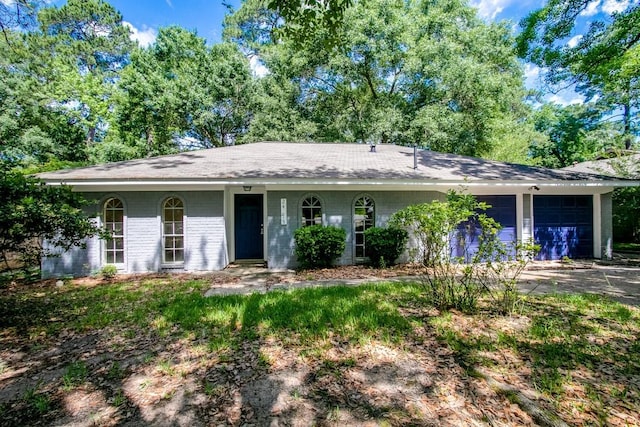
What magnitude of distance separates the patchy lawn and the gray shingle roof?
13.1 feet

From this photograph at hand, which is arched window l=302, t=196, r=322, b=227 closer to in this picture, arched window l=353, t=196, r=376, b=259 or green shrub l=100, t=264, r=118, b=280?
arched window l=353, t=196, r=376, b=259

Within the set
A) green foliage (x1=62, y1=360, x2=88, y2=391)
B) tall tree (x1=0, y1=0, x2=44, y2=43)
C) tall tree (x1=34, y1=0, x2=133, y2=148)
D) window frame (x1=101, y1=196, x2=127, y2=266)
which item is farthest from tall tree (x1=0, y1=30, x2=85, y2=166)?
green foliage (x1=62, y1=360, x2=88, y2=391)

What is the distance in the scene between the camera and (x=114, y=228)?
28.1ft

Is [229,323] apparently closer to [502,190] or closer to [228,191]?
[228,191]

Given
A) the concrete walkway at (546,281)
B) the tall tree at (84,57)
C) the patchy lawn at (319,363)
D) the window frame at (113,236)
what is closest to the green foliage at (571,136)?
the concrete walkway at (546,281)

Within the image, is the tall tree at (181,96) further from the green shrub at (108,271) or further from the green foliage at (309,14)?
the green foliage at (309,14)

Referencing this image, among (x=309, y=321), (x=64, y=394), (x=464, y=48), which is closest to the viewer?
(x=64, y=394)

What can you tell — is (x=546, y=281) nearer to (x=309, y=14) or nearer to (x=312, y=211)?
(x=312, y=211)

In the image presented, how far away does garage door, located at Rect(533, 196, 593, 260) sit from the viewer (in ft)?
33.4

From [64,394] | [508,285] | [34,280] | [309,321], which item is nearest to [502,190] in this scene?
[508,285]

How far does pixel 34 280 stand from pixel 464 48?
72.3 ft

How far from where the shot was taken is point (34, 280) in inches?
316

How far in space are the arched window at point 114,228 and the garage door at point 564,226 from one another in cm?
1329

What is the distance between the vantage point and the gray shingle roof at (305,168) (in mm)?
8164
